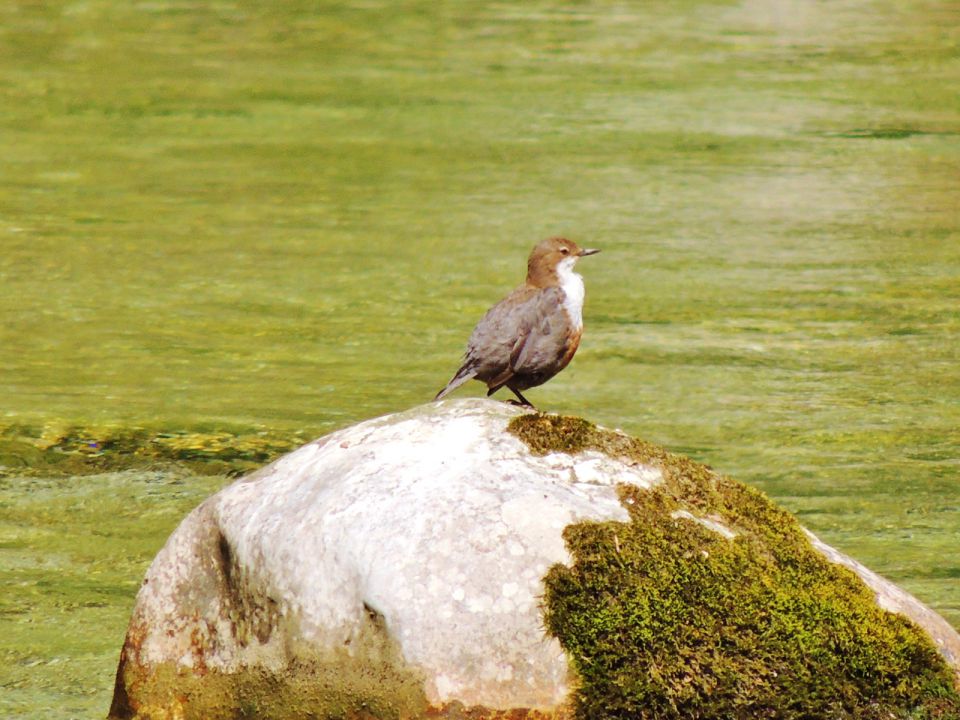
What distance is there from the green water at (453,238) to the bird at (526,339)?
1441 mm

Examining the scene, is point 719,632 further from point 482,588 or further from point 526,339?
point 526,339

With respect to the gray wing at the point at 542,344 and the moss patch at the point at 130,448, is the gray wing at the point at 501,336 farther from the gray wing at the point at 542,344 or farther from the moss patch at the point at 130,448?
the moss patch at the point at 130,448

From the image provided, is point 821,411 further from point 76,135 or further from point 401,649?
point 76,135

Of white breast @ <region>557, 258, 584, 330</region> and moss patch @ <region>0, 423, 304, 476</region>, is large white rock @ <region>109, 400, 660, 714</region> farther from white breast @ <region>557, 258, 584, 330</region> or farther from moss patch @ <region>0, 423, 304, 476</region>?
moss patch @ <region>0, 423, 304, 476</region>

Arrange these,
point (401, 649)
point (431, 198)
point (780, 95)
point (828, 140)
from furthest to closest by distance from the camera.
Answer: point (780, 95)
point (828, 140)
point (431, 198)
point (401, 649)

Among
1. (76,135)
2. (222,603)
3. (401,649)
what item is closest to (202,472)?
(222,603)

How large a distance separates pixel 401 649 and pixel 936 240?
7751 mm

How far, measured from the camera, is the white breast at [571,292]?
18.9ft

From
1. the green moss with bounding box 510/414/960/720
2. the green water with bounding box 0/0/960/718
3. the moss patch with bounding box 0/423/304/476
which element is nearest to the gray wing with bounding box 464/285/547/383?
the green moss with bounding box 510/414/960/720

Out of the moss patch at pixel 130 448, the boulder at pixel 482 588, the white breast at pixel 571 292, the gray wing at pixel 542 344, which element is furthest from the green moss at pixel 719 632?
the moss patch at pixel 130 448

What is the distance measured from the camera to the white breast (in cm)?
575

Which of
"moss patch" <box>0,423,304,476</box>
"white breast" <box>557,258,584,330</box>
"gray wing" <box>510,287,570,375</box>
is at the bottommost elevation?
"moss patch" <box>0,423,304,476</box>

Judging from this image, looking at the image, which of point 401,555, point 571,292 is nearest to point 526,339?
point 571,292

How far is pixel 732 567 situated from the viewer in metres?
4.28
